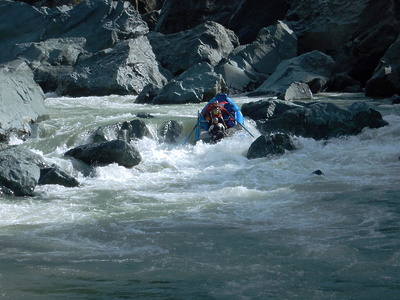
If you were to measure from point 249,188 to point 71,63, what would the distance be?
15.5 metres

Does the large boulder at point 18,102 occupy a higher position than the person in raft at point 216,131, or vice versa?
the large boulder at point 18,102

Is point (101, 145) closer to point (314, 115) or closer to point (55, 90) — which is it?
point (314, 115)

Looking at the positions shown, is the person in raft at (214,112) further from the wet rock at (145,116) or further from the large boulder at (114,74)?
the large boulder at (114,74)

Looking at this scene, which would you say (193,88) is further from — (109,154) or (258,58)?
(109,154)

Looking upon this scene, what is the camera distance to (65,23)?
28.5 metres

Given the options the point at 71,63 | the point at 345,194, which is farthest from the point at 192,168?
the point at 71,63

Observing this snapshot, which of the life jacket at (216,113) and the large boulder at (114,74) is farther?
the large boulder at (114,74)

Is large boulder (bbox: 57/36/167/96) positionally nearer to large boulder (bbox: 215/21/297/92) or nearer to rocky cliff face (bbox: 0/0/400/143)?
rocky cliff face (bbox: 0/0/400/143)

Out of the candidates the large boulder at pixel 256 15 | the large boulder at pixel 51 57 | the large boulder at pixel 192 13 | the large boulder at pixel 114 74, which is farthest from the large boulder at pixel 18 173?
the large boulder at pixel 192 13

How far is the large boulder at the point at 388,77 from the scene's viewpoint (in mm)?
18125

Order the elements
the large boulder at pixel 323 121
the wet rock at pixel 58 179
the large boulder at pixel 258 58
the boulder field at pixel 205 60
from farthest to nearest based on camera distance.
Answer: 1. the large boulder at pixel 258 58
2. the boulder field at pixel 205 60
3. the large boulder at pixel 323 121
4. the wet rock at pixel 58 179

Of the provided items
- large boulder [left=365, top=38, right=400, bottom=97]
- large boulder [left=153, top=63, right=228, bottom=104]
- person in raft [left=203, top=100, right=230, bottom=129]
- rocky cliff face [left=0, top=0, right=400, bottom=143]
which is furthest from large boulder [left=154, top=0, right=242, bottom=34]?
person in raft [left=203, top=100, right=230, bottom=129]

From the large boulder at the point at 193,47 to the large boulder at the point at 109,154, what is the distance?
11.5m

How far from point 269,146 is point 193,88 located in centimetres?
592
